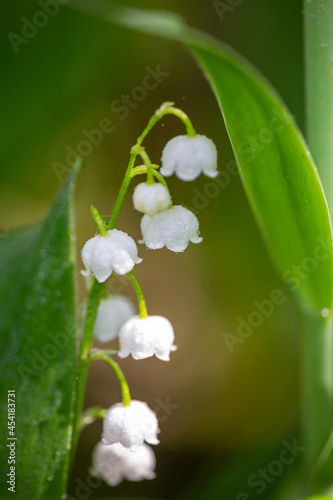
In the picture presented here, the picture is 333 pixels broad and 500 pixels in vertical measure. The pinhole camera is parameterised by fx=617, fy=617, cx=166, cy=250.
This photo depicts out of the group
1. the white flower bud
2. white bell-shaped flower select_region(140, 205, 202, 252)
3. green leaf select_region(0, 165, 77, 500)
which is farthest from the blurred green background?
white bell-shaped flower select_region(140, 205, 202, 252)

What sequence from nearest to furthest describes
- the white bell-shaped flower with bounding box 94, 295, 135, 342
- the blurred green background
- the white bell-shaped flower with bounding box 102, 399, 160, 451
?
the white bell-shaped flower with bounding box 102, 399, 160, 451
the white bell-shaped flower with bounding box 94, 295, 135, 342
the blurred green background

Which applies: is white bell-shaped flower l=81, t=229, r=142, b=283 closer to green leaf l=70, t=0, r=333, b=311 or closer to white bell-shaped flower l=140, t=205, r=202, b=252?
white bell-shaped flower l=140, t=205, r=202, b=252

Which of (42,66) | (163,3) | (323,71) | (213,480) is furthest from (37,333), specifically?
(163,3)

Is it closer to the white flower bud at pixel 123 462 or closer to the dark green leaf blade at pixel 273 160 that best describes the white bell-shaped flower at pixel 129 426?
the white flower bud at pixel 123 462

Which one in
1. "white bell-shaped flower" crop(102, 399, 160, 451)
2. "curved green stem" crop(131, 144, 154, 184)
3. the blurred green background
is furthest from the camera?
the blurred green background

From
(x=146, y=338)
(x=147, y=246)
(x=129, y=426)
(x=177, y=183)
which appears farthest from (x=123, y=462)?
(x=177, y=183)

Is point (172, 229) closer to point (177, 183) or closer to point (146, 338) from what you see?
point (146, 338)
